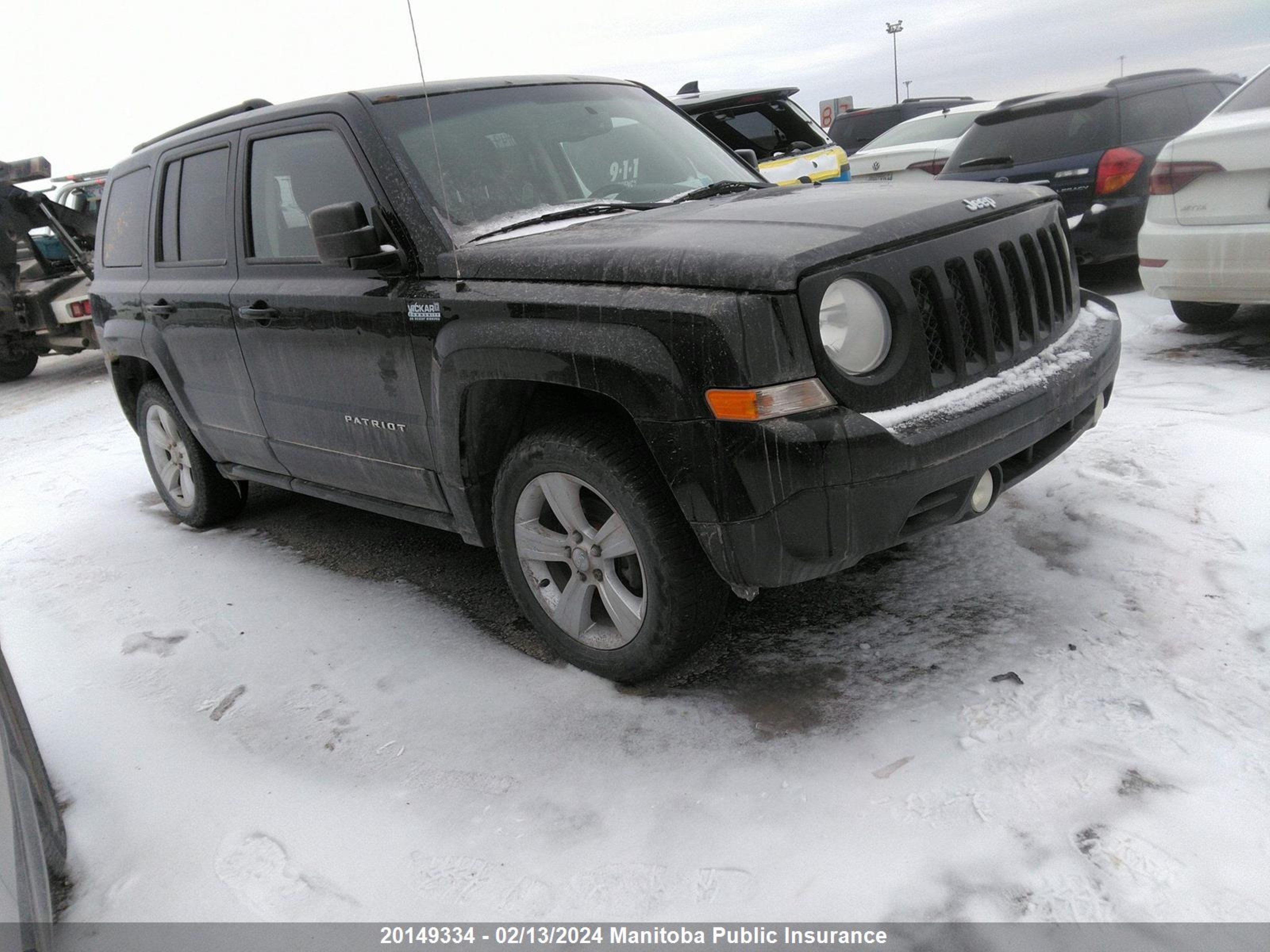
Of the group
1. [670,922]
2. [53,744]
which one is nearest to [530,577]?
[670,922]

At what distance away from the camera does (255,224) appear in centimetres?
404

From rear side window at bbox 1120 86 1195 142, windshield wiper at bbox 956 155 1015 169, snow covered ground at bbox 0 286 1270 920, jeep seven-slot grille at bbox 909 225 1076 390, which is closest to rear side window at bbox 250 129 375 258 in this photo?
snow covered ground at bbox 0 286 1270 920

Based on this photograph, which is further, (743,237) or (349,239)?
(349,239)

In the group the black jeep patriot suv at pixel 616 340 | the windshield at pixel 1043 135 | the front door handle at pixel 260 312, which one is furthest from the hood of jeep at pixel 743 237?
the windshield at pixel 1043 135

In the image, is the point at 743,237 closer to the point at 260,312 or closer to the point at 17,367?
the point at 260,312

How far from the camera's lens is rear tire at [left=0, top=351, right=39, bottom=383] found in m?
11.5

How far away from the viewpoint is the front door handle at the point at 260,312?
12.7 ft

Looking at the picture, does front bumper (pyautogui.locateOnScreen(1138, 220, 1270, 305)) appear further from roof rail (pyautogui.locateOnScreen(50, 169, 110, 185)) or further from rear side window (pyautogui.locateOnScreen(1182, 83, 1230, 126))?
roof rail (pyautogui.locateOnScreen(50, 169, 110, 185))

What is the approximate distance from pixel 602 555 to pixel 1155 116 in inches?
261

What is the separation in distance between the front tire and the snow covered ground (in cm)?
18

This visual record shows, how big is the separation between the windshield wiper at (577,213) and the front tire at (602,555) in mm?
724

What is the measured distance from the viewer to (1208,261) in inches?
204

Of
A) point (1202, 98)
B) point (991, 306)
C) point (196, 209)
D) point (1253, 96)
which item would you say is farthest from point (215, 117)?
point (1202, 98)

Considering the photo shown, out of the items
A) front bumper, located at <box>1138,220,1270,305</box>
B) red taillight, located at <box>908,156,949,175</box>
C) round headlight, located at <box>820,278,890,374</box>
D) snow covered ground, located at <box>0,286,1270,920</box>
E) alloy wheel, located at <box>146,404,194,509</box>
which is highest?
round headlight, located at <box>820,278,890,374</box>
